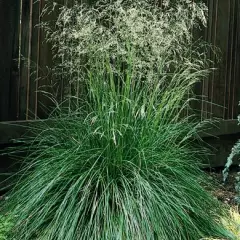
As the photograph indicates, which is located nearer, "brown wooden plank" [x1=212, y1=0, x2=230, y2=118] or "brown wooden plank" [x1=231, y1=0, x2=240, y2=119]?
"brown wooden plank" [x1=212, y1=0, x2=230, y2=118]

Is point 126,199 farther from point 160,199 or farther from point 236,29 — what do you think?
point 236,29

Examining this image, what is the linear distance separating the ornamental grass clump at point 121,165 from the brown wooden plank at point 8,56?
0.65m

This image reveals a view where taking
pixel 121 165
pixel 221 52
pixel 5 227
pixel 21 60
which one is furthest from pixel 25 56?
pixel 221 52

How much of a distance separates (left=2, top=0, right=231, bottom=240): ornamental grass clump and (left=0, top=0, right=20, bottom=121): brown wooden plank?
0.65m

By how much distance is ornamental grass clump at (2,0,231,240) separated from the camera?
3.12 meters

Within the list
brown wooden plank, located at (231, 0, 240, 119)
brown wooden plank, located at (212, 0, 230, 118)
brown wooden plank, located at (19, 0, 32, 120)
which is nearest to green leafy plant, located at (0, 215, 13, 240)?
brown wooden plank, located at (19, 0, 32, 120)

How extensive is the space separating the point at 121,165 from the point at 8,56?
1509 millimetres

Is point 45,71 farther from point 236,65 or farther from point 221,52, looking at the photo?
point 236,65

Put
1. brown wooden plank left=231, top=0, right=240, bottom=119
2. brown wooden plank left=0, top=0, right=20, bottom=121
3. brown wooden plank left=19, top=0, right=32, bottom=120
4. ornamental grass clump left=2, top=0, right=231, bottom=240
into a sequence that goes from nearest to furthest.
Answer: ornamental grass clump left=2, top=0, right=231, bottom=240 < brown wooden plank left=0, top=0, right=20, bottom=121 < brown wooden plank left=19, top=0, right=32, bottom=120 < brown wooden plank left=231, top=0, right=240, bottom=119

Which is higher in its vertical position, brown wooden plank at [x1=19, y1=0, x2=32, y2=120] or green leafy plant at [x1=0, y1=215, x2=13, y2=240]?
brown wooden plank at [x1=19, y1=0, x2=32, y2=120]

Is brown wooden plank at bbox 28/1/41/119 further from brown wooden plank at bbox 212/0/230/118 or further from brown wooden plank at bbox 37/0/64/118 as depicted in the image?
brown wooden plank at bbox 212/0/230/118

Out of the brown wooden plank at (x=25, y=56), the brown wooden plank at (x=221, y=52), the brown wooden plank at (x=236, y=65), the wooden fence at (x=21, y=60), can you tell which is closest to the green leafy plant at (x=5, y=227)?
the wooden fence at (x=21, y=60)

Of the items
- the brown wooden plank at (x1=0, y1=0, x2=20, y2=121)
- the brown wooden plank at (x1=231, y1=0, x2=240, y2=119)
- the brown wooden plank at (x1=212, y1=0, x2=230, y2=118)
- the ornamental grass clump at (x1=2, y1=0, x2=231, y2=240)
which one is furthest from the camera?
the brown wooden plank at (x1=231, y1=0, x2=240, y2=119)

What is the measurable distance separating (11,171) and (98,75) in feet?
4.33
